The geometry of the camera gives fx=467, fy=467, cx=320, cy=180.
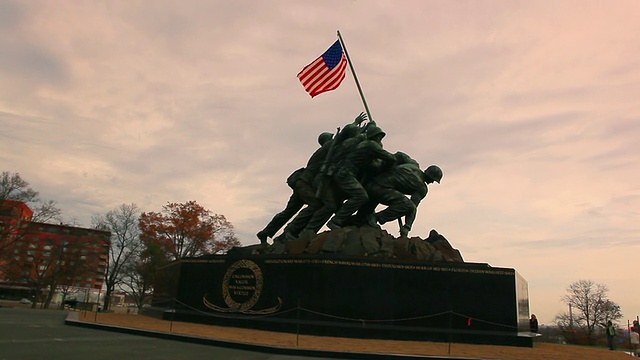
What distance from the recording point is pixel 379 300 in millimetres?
13547

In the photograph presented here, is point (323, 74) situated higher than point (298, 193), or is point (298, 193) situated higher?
point (323, 74)

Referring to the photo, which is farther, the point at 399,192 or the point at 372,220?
the point at 372,220

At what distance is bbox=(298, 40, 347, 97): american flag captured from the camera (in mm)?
17875

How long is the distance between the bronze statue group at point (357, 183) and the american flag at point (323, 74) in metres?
1.73

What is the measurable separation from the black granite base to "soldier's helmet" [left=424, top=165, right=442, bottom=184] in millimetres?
4073

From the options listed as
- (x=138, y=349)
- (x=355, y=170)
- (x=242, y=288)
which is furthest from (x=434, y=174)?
(x=138, y=349)

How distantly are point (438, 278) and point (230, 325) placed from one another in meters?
6.49

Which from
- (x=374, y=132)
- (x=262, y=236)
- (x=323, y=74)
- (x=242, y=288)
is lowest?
(x=242, y=288)

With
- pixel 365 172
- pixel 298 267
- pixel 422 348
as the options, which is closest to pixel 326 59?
pixel 365 172

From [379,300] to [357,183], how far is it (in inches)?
179

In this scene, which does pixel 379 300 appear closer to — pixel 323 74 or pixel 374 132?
pixel 374 132

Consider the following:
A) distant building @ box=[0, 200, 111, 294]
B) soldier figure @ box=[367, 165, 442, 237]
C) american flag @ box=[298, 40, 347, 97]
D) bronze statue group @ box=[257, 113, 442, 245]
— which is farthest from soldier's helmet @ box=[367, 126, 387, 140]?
distant building @ box=[0, 200, 111, 294]

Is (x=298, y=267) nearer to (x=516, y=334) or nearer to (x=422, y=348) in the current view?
(x=422, y=348)

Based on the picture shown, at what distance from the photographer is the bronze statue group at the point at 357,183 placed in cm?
1653
